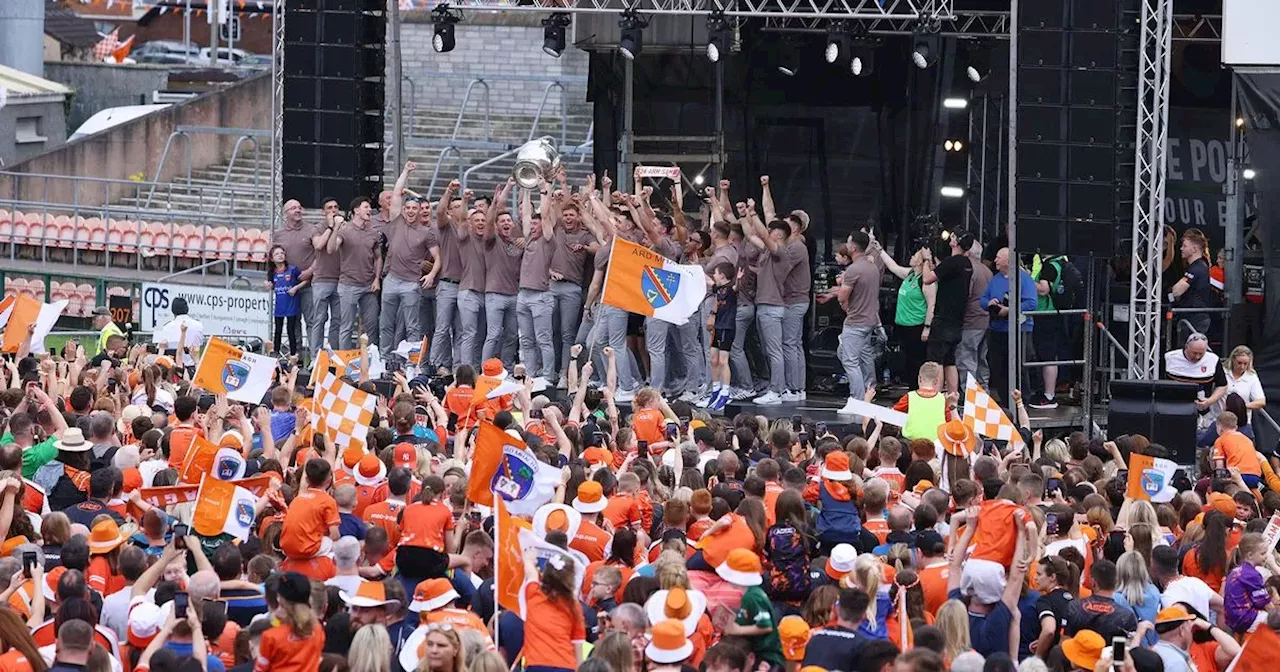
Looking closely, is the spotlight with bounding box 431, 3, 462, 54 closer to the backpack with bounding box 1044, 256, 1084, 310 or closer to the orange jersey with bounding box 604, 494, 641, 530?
the backpack with bounding box 1044, 256, 1084, 310

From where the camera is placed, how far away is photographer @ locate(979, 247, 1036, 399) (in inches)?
674

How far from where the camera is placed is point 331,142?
18.8m

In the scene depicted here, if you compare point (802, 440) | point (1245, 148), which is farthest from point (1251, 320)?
point (802, 440)

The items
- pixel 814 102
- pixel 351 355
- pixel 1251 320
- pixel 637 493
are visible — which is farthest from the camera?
pixel 814 102

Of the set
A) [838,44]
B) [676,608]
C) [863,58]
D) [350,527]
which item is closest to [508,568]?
[676,608]

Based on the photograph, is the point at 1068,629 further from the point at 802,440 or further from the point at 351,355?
the point at 351,355

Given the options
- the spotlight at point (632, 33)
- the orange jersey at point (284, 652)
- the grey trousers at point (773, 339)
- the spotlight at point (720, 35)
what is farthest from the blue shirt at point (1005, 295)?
the orange jersey at point (284, 652)

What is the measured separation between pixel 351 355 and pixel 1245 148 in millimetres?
8207

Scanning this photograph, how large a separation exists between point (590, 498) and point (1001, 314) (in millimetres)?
8104

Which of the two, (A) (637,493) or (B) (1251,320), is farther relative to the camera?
(B) (1251,320)

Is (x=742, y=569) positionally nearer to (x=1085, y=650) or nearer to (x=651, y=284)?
(x=1085, y=650)

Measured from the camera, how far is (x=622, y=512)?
995cm

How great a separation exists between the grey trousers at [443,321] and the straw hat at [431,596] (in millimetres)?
9709

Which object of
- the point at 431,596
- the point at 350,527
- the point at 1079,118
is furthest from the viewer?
the point at 1079,118
